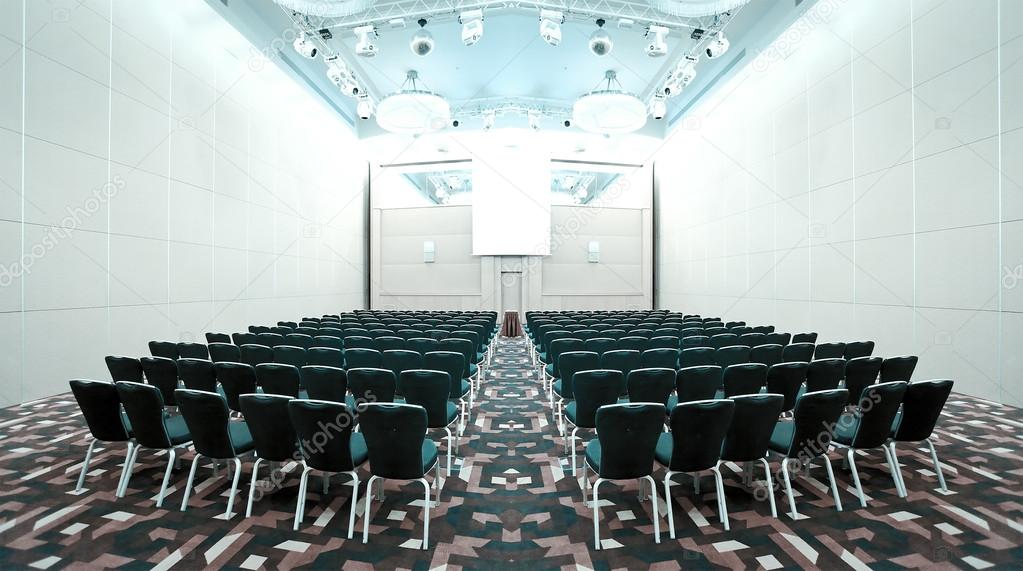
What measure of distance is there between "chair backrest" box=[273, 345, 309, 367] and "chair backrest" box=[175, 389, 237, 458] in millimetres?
2041

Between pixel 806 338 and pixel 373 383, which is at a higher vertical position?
pixel 806 338

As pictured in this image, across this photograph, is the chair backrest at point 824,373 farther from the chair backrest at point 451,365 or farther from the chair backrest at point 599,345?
the chair backrest at point 451,365

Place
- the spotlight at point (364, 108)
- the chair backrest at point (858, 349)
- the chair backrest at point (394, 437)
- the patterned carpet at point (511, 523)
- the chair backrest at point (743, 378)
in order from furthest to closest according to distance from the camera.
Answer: the spotlight at point (364, 108) < the chair backrest at point (858, 349) < the chair backrest at point (743, 378) < the chair backrest at point (394, 437) < the patterned carpet at point (511, 523)

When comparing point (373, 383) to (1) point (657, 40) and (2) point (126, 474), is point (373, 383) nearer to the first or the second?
(2) point (126, 474)

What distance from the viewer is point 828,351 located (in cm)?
546

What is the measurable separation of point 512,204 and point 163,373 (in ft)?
40.1

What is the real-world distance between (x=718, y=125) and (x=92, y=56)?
Result: 46.6ft

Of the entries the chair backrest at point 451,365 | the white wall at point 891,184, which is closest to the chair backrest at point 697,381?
the chair backrest at point 451,365

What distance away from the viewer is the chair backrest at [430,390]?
12.6ft

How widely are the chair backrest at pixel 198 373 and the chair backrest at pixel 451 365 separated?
6.92 ft

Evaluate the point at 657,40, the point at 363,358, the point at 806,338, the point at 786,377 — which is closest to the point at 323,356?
the point at 363,358

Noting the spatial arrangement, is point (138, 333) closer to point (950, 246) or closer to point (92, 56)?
point (92, 56)

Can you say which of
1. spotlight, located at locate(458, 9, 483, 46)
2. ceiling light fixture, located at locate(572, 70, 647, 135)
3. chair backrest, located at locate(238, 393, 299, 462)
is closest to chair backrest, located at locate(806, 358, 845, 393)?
chair backrest, located at locate(238, 393, 299, 462)

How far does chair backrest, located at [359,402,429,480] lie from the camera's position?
268 cm
